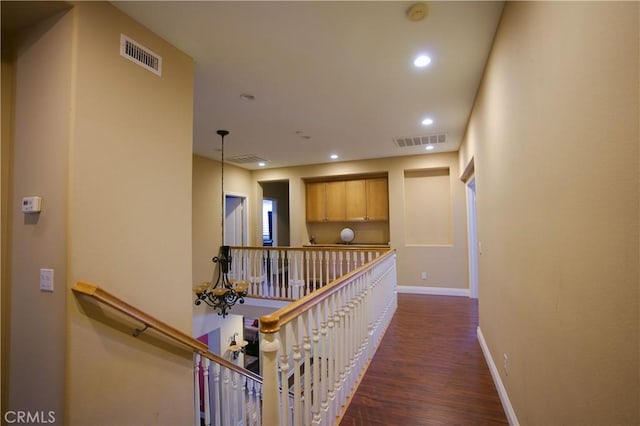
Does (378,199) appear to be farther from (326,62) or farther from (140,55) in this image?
(140,55)

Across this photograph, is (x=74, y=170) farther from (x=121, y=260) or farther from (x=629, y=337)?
(x=629, y=337)

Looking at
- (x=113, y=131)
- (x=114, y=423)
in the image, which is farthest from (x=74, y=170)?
(x=114, y=423)

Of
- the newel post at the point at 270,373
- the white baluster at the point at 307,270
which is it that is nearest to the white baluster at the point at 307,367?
the newel post at the point at 270,373

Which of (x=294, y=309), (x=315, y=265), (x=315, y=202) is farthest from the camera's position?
(x=315, y=202)

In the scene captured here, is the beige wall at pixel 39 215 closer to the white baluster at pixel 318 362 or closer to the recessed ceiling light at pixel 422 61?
the white baluster at pixel 318 362

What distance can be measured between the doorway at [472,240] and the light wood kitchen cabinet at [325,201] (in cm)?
256

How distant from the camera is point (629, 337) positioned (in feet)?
2.57

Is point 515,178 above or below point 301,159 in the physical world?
below

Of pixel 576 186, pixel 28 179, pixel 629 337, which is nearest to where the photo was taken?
pixel 629 337

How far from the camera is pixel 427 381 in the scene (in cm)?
261

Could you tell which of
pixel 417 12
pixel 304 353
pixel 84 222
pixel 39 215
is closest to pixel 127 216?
pixel 84 222

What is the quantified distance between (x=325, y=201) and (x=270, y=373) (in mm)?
5539

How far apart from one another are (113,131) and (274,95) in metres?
1.70

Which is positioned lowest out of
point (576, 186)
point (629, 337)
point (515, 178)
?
point (629, 337)
